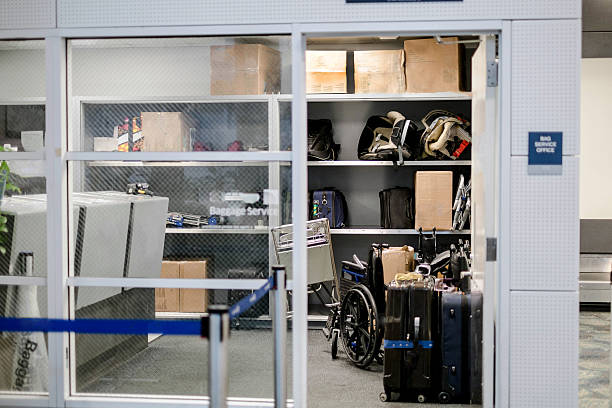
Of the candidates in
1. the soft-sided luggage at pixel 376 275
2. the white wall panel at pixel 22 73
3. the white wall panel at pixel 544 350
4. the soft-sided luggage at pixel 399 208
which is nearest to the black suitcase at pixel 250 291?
the white wall panel at pixel 544 350

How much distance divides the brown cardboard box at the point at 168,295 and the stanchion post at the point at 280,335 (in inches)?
27.2

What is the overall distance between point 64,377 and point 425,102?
5.24m

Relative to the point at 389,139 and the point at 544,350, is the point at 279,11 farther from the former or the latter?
the point at 389,139

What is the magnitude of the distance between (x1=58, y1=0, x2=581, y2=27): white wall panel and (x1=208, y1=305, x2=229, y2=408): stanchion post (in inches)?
79.8

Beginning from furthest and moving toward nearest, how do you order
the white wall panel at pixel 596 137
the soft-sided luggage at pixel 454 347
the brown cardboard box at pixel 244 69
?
the white wall panel at pixel 596 137 → the soft-sided luggage at pixel 454 347 → the brown cardboard box at pixel 244 69

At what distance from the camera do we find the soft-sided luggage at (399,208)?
7.53 metres

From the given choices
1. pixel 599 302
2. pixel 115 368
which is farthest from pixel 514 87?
pixel 599 302

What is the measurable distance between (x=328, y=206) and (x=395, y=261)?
3.23 ft

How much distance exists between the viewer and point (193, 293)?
4148 millimetres

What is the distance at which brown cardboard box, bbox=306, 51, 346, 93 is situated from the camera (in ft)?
24.3

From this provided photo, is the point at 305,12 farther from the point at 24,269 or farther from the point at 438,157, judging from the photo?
the point at 438,157

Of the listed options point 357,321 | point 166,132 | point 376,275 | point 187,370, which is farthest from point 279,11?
point 376,275

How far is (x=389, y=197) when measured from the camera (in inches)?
297

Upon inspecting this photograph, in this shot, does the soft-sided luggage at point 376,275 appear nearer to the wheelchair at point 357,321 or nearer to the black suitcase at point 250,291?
the wheelchair at point 357,321
